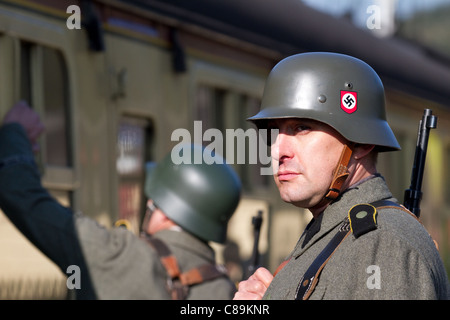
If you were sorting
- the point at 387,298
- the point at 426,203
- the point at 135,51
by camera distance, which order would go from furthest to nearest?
1. the point at 426,203
2. the point at 135,51
3. the point at 387,298

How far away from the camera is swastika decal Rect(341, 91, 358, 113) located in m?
2.17

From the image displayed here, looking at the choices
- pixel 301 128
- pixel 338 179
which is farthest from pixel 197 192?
pixel 338 179

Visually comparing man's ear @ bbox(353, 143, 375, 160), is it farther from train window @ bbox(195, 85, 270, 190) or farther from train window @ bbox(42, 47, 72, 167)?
train window @ bbox(195, 85, 270, 190)

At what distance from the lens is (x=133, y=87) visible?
4254 mm

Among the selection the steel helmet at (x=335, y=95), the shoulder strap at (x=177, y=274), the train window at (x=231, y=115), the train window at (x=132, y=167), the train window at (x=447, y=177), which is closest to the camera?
the steel helmet at (x=335, y=95)

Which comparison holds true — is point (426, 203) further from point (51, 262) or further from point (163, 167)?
point (51, 262)

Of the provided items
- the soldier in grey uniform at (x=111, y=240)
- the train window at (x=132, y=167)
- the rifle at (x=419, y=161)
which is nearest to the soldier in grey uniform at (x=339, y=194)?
the rifle at (x=419, y=161)

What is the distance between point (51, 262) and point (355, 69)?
6.05 ft

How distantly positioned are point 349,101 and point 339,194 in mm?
257

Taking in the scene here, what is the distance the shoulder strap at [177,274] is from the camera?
3459 millimetres

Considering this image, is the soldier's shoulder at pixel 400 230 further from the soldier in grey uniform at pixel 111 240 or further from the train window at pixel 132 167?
the train window at pixel 132 167

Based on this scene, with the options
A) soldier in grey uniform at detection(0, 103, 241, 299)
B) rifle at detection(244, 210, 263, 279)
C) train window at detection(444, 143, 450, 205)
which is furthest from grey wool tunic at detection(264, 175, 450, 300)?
train window at detection(444, 143, 450, 205)
